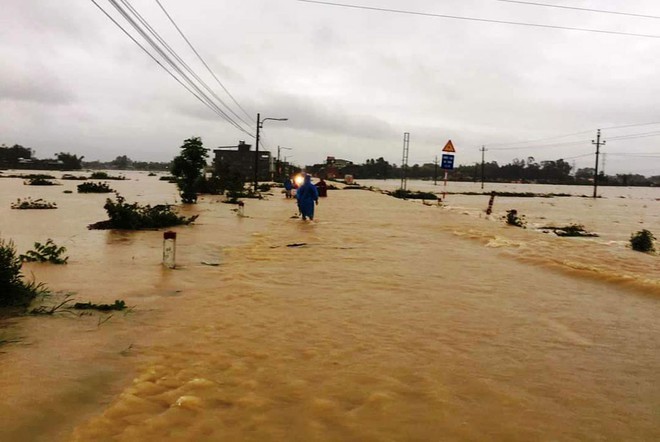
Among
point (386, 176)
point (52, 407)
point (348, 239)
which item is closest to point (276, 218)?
point (348, 239)

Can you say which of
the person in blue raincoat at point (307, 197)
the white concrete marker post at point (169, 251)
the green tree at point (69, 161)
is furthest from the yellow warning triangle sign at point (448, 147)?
the green tree at point (69, 161)

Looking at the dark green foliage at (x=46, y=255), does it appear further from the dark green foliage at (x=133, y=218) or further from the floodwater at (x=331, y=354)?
the dark green foliage at (x=133, y=218)

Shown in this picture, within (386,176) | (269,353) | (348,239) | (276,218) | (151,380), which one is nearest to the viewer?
(151,380)

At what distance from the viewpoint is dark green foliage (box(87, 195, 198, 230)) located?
13383 millimetres

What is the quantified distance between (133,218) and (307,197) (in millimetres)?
6493

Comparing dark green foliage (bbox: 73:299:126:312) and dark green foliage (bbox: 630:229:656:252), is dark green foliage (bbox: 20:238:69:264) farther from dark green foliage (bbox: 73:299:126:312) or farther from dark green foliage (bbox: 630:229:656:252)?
dark green foliage (bbox: 630:229:656:252)

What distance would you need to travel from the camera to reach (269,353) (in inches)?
171

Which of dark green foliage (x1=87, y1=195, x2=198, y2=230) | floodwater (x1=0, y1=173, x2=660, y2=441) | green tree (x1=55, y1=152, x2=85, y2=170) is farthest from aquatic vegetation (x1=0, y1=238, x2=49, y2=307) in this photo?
green tree (x1=55, y1=152, x2=85, y2=170)

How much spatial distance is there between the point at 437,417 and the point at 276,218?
16.3 meters

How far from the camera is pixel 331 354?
4.37 meters

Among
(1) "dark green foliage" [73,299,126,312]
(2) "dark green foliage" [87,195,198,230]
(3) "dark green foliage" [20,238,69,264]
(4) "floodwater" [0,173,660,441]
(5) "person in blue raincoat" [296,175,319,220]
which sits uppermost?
(5) "person in blue raincoat" [296,175,319,220]

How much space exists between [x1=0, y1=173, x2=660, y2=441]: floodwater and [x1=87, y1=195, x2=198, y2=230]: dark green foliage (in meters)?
4.24

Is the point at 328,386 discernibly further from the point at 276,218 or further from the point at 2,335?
the point at 276,218

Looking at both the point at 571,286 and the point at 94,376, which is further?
the point at 571,286
